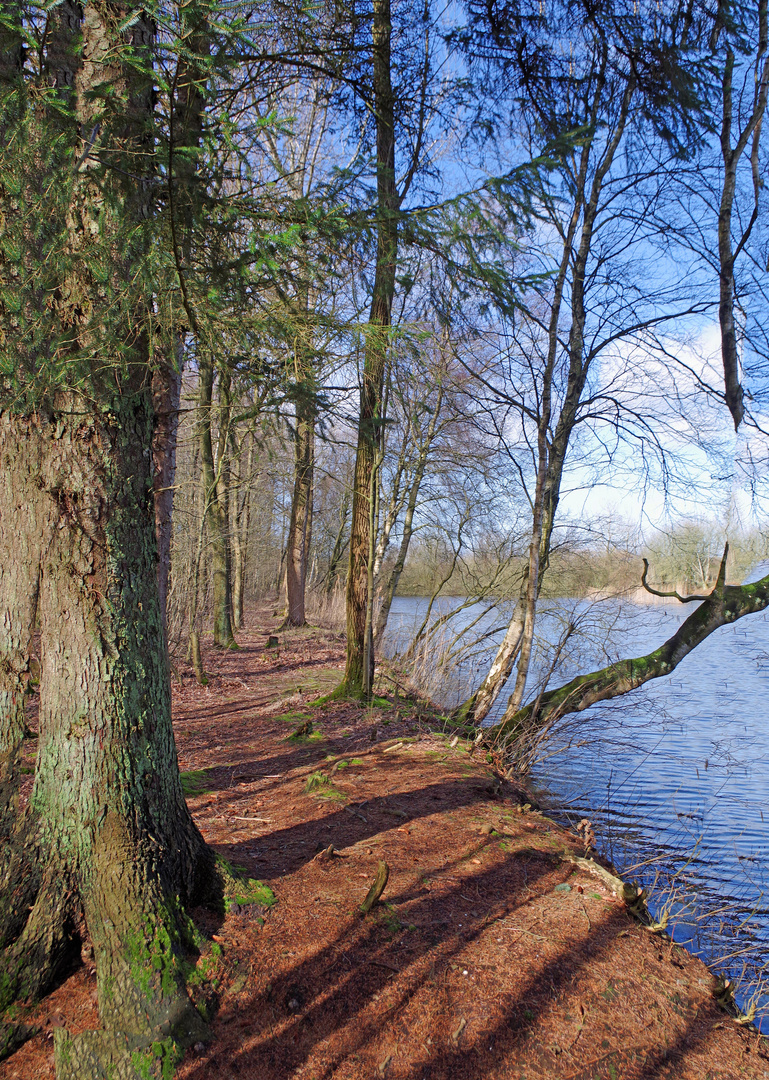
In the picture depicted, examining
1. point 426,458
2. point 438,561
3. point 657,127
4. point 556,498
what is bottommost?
point 438,561

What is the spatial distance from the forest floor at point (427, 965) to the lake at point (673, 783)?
31.5 inches

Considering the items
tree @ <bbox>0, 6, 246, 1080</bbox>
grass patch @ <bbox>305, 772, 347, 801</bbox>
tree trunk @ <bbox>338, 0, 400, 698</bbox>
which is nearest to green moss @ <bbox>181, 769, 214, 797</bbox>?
grass patch @ <bbox>305, 772, 347, 801</bbox>

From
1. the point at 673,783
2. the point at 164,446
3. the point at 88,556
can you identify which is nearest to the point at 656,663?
the point at 673,783

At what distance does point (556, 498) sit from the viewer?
761 centimetres

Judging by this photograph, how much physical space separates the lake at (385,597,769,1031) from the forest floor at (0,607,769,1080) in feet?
2.62

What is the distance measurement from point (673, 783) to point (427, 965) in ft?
17.9

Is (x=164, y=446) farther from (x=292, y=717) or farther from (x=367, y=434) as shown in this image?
(x=292, y=717)

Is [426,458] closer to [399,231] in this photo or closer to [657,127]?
[657,127]

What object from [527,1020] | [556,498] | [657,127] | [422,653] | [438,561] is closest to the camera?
[527,1020]

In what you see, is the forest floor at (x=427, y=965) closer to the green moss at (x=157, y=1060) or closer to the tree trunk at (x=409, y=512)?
the green moss at (x=157, y=1060)

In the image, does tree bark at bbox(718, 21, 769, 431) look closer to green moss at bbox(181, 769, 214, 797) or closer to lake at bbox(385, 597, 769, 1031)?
lake at bbox(385, 597, 769, 1031)

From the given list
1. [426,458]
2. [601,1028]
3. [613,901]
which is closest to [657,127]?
[426,458]

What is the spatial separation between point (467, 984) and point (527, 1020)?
0.27 meters

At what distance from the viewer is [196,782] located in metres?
4.79
